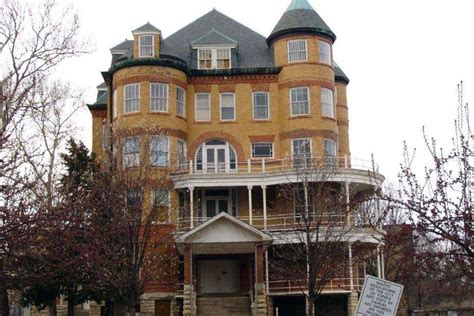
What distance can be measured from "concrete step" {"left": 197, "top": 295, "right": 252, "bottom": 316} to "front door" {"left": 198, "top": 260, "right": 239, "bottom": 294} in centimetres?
337

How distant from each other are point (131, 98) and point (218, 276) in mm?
11120

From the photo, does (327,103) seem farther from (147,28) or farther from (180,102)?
(147,28)

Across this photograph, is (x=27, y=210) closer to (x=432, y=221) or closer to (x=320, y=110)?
(x=432, y=221)

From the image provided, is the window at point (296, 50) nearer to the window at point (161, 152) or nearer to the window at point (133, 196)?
the window at point (161, 152)

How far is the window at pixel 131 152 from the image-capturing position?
31.0 m

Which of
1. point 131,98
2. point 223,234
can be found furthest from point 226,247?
point 131,98

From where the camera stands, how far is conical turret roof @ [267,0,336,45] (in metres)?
41.4

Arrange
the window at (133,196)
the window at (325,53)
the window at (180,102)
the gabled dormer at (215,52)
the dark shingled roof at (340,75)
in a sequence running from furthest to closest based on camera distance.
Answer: the dark shingled roof at (340,75)
the gabled dormer at (215,52)
the window at (325,53)
the window at (180,102)
the window at (133,196)

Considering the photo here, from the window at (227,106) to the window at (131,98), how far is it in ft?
17.1

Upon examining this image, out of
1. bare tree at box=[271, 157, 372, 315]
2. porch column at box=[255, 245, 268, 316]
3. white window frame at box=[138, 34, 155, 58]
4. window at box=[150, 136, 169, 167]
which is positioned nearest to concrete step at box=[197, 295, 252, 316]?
porch column at box=[255, 245, 268, 316]

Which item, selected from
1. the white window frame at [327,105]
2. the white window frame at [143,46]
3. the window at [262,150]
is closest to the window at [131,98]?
the white window frame at [143,46]

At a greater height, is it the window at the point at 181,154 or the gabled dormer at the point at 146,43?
the gabled dormer at the point at 146,43

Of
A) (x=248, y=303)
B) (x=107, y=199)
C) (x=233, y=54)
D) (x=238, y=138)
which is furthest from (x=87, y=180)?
(x=233, y=54)

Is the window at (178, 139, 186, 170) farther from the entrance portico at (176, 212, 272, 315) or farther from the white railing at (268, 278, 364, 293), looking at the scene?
the white railing at (268, 278, 364, 293)
